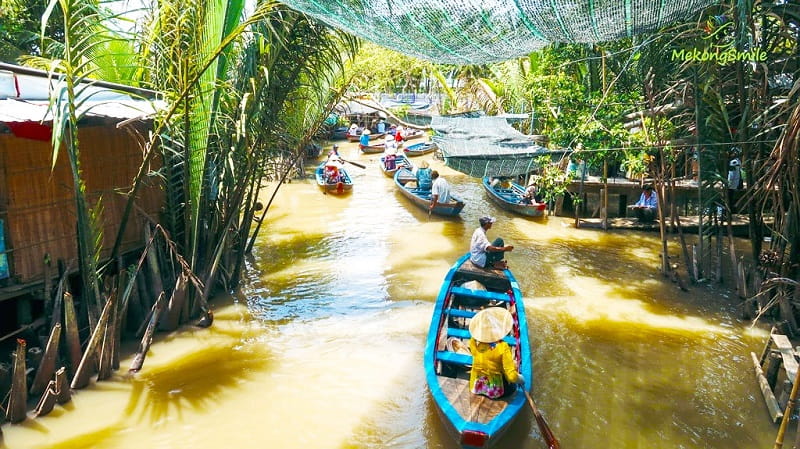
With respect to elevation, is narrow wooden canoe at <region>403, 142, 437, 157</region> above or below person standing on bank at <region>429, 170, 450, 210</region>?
above

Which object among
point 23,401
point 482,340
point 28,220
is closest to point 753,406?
point 482,340

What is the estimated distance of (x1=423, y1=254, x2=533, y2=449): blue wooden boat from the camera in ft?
14.6

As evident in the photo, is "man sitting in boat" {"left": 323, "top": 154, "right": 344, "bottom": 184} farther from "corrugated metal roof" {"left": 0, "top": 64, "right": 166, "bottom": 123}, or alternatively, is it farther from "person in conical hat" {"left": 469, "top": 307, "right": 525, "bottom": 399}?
"person in conical hat" {"left": 469, "top": 307, "right": 525, "bottom": 399}

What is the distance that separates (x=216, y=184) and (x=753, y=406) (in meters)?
6.72

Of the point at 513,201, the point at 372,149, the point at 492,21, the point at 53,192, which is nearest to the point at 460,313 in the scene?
the point at 492,21

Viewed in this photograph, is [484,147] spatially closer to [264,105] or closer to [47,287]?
[264,105]

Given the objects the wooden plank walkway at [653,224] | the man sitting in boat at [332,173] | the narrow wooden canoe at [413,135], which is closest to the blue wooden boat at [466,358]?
the wooden plank walkway at [653,224]

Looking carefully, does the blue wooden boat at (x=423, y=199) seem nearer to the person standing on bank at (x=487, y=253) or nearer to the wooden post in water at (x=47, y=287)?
the person standing on bank at (x=487, y=253)

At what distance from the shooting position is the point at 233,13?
19.7 ft

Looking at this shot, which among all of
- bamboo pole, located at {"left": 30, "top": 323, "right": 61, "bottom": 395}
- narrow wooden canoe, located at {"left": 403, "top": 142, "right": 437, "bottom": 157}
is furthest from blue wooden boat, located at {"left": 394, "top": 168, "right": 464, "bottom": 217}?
bamboo pole, located at {"left": 30, "top": 323, "right": 61, "bottom": 395}

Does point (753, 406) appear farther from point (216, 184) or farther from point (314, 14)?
point (216, 184)

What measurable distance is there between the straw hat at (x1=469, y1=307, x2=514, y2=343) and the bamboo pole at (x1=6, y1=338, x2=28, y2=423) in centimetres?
373

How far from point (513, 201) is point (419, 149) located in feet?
34.8

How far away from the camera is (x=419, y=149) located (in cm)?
2411
